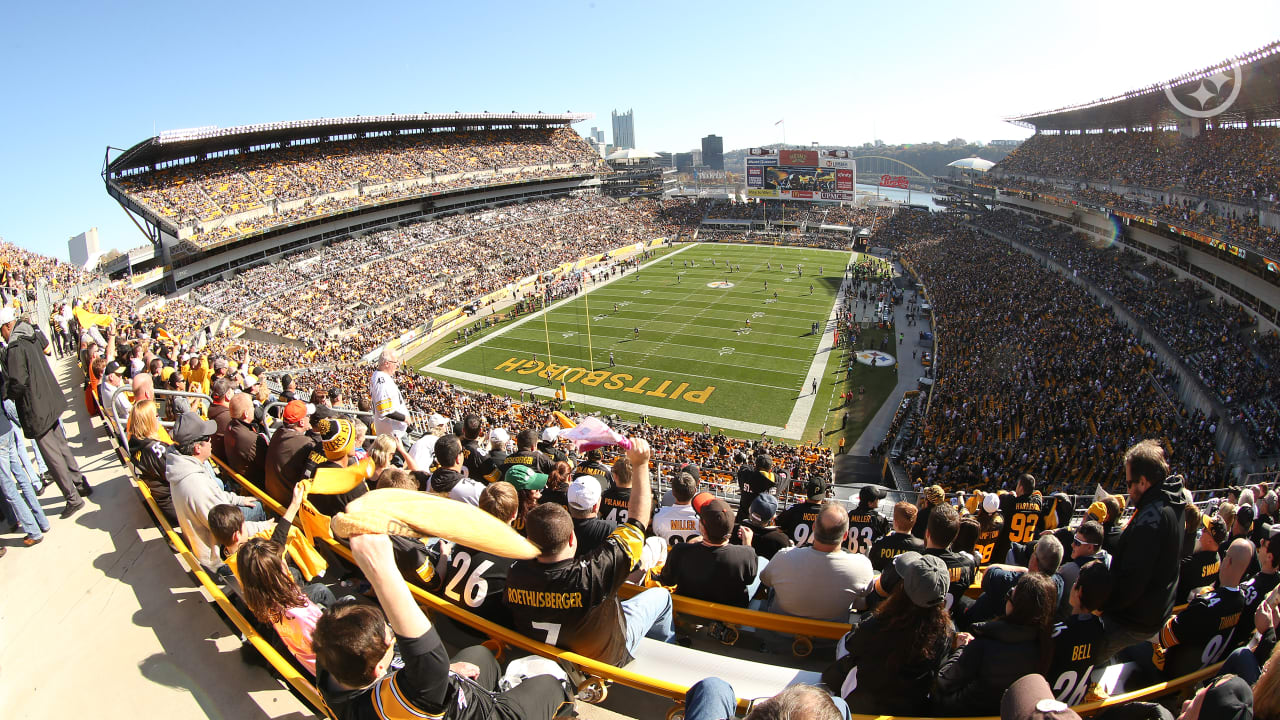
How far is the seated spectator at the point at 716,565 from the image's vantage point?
13.2 ft

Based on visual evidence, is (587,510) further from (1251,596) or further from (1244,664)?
(1251,596)

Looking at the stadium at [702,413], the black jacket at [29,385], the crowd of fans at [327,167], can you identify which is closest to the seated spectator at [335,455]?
the stadium at [702,413]

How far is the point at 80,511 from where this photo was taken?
5.84 metres

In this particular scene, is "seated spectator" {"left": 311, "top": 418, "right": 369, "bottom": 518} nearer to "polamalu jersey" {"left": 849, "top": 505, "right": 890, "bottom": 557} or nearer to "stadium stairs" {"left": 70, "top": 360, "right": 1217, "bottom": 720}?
"stadium stairs" {"left": 70, "top": 360, "right": 1217, "bottom": 720}

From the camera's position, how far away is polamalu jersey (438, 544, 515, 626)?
3.71 meters

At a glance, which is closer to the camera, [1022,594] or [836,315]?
[1022,594]

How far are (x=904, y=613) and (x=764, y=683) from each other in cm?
81

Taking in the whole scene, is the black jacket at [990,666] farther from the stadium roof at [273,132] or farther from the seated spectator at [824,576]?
the stadium roof at [273,132]

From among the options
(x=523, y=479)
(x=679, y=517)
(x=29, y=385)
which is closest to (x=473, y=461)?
(x=523, y=479)

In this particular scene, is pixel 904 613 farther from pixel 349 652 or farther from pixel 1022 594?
pixel 349 652

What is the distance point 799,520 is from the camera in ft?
19.2

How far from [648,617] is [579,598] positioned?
0.71 m

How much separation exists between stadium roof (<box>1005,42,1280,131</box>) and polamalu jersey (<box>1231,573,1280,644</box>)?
34.0 metres

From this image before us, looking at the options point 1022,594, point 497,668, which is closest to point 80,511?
point 497,668
